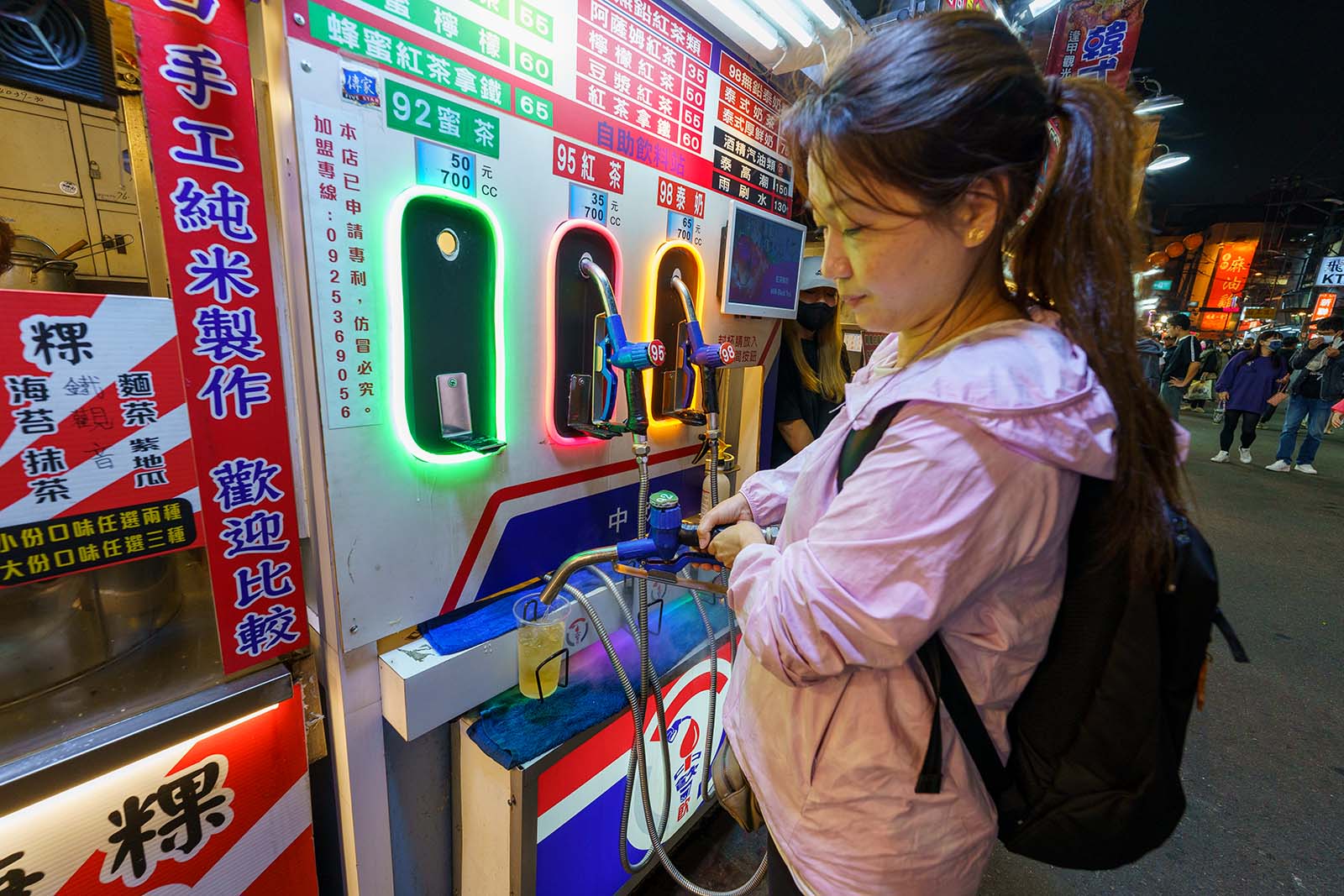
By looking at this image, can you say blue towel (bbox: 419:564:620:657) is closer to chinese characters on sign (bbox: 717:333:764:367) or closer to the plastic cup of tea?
the plastic cup of tea

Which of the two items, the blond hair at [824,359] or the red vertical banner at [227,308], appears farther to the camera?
the blond hair at [824,359]

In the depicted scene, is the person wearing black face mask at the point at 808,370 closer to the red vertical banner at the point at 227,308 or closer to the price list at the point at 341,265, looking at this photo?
the price list at the point at 341,265

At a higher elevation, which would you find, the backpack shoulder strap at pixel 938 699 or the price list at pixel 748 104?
the price list at pixel 748 104

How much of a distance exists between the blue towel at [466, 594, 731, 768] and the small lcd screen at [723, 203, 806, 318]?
1.23m

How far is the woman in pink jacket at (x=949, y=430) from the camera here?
658 mm

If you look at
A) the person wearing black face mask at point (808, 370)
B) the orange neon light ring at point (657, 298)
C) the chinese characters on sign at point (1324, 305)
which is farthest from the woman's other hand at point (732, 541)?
the chinese characters on sign at point (1324, 305)

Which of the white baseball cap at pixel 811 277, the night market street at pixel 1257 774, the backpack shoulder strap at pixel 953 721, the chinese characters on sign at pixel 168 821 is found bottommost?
the night market street at pixel 1257 774

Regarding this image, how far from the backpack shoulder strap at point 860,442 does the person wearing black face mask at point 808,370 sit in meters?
1.97

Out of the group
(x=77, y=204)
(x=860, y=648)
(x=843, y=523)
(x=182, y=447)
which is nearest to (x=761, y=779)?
(x=860, y=648)

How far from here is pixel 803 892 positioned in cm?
96

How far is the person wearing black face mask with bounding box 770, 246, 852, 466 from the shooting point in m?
2.73

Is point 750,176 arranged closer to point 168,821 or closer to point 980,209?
point 980,209

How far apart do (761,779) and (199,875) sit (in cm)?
126

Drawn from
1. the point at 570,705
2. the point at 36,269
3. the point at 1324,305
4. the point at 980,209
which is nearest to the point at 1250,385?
the point at 980,209
